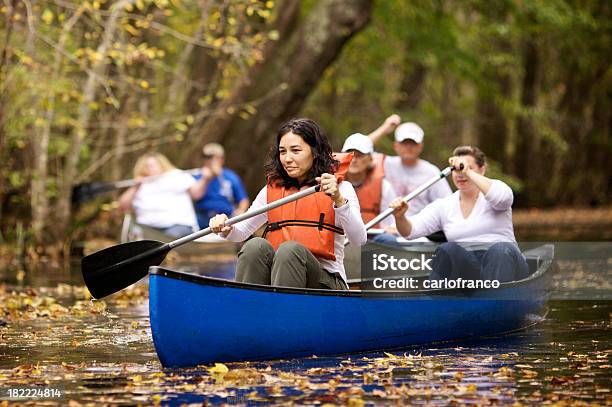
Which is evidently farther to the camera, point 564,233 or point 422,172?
point 564,233

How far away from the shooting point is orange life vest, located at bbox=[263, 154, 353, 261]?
25.5 ft

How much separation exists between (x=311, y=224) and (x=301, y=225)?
0.06 meters

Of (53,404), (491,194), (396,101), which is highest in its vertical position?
(396,101)

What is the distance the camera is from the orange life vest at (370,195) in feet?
37.2

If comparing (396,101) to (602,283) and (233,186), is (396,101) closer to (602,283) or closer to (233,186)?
(233,186)

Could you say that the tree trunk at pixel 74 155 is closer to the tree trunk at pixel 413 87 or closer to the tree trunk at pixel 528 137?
the tree trunk at pixel 413 87

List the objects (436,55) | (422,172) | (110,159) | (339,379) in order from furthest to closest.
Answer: (436,55)
(110,159)
(422,172)
(339,379)

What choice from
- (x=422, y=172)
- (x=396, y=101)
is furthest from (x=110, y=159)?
(x=396, y=101)

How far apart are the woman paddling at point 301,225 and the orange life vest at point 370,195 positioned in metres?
3.39

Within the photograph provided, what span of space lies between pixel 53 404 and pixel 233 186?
33.4 ft

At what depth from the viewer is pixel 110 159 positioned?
18.1m

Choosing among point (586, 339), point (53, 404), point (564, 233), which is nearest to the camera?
point (53, 404)

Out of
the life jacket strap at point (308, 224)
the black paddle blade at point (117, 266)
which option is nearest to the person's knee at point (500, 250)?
the life jacket strap at point (308, 224)

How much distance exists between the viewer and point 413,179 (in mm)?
11727
